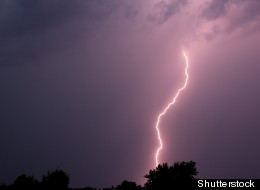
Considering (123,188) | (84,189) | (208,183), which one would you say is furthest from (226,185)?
(84,189)

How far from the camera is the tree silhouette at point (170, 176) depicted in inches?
441

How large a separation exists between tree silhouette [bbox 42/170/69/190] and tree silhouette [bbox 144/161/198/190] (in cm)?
406

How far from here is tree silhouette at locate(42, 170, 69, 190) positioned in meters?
11.7

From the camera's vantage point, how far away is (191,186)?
420 inches

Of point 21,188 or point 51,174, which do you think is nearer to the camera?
point 21,188

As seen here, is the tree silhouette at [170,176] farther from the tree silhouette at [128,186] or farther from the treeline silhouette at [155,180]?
the tree silhouette at [128,186]

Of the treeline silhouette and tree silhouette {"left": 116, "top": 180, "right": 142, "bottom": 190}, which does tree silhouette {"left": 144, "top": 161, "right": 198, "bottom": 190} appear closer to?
the treeline silhouette

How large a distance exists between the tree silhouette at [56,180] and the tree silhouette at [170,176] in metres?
4.06

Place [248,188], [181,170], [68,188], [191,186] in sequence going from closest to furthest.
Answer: [248,188] < [191,186] < [181,170] < [68,188]

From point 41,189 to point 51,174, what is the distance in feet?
3.27

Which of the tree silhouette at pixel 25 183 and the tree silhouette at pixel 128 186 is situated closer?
the tree silhouette at pixel 25 183

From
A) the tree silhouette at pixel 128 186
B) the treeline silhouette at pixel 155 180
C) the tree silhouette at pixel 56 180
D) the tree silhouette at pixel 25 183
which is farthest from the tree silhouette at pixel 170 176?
the tree silhouette at pixel 25 183

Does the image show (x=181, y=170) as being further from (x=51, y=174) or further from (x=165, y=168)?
(x=51, y=174)

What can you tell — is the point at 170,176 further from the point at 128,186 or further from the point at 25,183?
the point at 25,183
